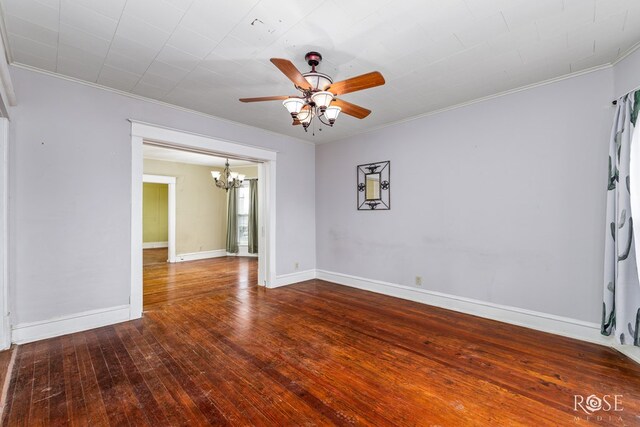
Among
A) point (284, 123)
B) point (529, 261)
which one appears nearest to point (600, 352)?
point (529, 261)

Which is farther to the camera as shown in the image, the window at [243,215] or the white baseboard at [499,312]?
the window at [243,215]

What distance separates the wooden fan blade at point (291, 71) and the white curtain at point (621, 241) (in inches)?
111

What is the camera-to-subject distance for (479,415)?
5.98 feet

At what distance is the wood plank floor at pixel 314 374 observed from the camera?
184 centimetres

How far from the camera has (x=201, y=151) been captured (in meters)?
4.20

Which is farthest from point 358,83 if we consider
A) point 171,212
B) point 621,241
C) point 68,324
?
point 171,212

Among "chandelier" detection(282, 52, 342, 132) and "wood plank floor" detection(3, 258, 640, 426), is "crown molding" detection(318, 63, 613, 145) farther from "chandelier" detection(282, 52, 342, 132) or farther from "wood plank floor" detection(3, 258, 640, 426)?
"wood plank floor" detection(3, 258, 640, 426)

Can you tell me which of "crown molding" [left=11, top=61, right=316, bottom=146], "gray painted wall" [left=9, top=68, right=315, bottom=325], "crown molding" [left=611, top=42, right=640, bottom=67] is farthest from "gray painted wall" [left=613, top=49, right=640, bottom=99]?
"gray painted wall" [left=9, top=68, right=315, bottom=325]

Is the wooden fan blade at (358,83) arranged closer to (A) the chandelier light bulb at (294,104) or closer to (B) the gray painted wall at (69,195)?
(A) the chandelier light bulb at (294,104)

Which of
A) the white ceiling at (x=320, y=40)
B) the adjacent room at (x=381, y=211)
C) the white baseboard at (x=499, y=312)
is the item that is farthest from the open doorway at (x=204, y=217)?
the white ceiling at (x=320, y=40)

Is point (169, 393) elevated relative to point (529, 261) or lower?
lower

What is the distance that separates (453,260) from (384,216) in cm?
127

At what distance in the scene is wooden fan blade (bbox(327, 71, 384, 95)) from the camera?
2.06 metres

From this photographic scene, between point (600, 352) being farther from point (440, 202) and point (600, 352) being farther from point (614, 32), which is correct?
point (614, 32)
